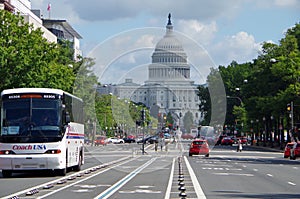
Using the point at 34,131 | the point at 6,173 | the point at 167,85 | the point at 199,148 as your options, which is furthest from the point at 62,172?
the point at 167,85

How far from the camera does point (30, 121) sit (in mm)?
29406

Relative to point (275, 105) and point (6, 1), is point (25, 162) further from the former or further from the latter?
point (6, 1)

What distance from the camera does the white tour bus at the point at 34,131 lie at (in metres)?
28.9

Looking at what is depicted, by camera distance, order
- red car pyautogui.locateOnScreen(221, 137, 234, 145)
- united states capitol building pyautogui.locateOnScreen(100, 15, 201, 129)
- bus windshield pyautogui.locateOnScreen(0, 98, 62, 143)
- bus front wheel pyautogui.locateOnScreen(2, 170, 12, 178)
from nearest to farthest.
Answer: bus windshield pyautogui.locateOnScreen(0, 98, 62, 143), bus front wheel pyautogui.locateOnScreen(2, 170, 12, 178), united states capitol building pyautogui.locateOnScreen(100, 15, 201, 129), red car pyautogui.locateOnScreen(221, 137, 234, 145)

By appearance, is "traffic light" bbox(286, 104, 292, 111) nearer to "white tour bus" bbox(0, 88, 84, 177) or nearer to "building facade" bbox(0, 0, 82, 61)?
"building facade" bbox(0, 0, 82, 61)

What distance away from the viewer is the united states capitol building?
54.6 metres

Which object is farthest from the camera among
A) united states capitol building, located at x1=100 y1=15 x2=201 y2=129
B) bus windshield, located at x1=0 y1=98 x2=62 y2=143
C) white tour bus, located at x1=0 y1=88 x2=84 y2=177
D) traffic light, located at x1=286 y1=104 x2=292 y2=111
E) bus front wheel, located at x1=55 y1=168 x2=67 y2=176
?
traffic light, located at x1=286 y1=104 x2=292 y2=111

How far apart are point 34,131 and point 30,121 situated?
1.56 feet

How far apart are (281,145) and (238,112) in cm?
2753

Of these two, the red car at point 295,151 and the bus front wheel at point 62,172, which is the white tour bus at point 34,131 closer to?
the bus front wheel at point 62,172

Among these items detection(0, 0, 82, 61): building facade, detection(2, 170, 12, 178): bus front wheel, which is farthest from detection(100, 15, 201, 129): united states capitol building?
detection(0, 0, 82, 61): building facade

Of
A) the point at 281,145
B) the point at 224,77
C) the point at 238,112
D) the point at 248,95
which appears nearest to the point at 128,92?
the point at 281,145

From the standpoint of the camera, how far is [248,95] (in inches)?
4382

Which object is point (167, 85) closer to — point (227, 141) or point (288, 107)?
point (288, 107)
